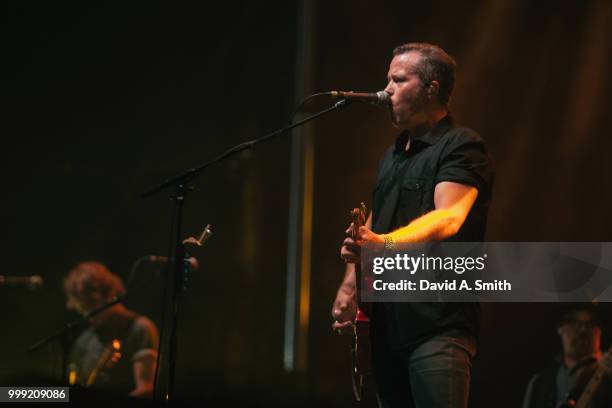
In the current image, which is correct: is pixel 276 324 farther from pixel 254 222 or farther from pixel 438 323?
pixel 438 323

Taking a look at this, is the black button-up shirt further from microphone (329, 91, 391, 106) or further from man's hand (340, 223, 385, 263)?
man's hand (340, 223, 385, 263)

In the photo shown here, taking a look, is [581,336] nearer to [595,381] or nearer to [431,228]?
[595,381]

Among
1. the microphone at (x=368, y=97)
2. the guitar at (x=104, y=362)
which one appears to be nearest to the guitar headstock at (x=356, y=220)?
the microphone at (x=368, y=97)

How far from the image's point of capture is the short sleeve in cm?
265

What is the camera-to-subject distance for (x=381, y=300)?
9.00ft

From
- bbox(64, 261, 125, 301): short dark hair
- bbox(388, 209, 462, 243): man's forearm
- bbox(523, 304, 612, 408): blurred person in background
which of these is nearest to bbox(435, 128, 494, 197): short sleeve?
bbox(388, 209, 462, 243): man's forearm

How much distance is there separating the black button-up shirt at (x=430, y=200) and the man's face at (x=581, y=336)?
1.84 m

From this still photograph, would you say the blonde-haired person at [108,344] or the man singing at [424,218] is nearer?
the man singing at [424,218]

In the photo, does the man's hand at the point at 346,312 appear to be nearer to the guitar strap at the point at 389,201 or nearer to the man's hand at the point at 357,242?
the guitar strap at the point at 389,201

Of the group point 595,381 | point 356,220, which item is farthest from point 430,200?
point 595,381

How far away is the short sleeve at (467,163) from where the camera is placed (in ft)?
8.70

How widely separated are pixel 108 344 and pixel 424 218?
2984mm

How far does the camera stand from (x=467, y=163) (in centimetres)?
267

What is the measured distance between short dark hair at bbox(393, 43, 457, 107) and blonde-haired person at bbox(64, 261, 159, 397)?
2697 millimetres
